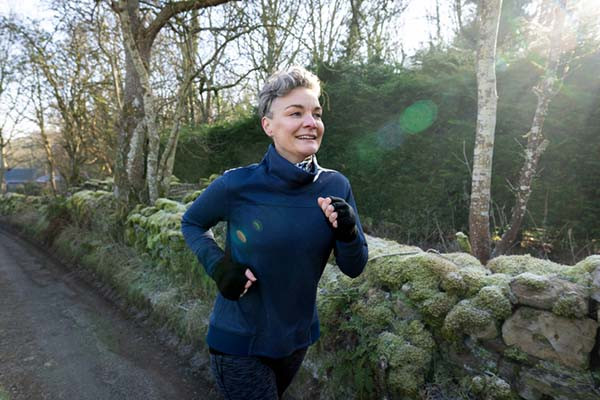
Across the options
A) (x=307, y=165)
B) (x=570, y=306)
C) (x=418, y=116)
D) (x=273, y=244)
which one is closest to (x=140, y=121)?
(x=418, y=116)

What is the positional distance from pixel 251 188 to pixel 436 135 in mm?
5521

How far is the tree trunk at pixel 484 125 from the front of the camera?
145 inches

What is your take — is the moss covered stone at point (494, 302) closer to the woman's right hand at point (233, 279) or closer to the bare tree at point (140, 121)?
the woman's right hand at point (233, 279)

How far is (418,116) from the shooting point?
22.1ft

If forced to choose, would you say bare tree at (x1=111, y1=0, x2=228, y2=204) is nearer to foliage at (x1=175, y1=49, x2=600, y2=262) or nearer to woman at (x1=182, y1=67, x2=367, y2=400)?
foliage at (x1=175, y1=49, x2=600, y2=262)

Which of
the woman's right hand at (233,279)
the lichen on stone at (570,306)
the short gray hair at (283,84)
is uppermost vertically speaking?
the short gray hair at (283,84)

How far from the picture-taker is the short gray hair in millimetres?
1604

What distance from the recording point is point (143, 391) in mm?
3322

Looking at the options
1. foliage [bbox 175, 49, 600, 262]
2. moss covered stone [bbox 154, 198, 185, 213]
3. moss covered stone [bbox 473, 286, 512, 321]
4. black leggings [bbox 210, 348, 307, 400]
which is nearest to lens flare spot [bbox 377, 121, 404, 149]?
foliage [bbox 175, 49, 600, 262]

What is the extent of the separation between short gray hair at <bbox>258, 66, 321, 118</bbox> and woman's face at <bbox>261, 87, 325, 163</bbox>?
2 centimetres

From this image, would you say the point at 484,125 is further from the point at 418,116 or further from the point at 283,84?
the point at 418,116

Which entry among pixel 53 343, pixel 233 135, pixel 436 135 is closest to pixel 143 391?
pixel 53 343

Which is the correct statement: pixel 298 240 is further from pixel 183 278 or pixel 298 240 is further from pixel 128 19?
pixel 128 19

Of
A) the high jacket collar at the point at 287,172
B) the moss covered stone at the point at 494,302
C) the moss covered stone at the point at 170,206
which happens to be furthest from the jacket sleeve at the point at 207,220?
the moss covered stone at the point at 170,206
